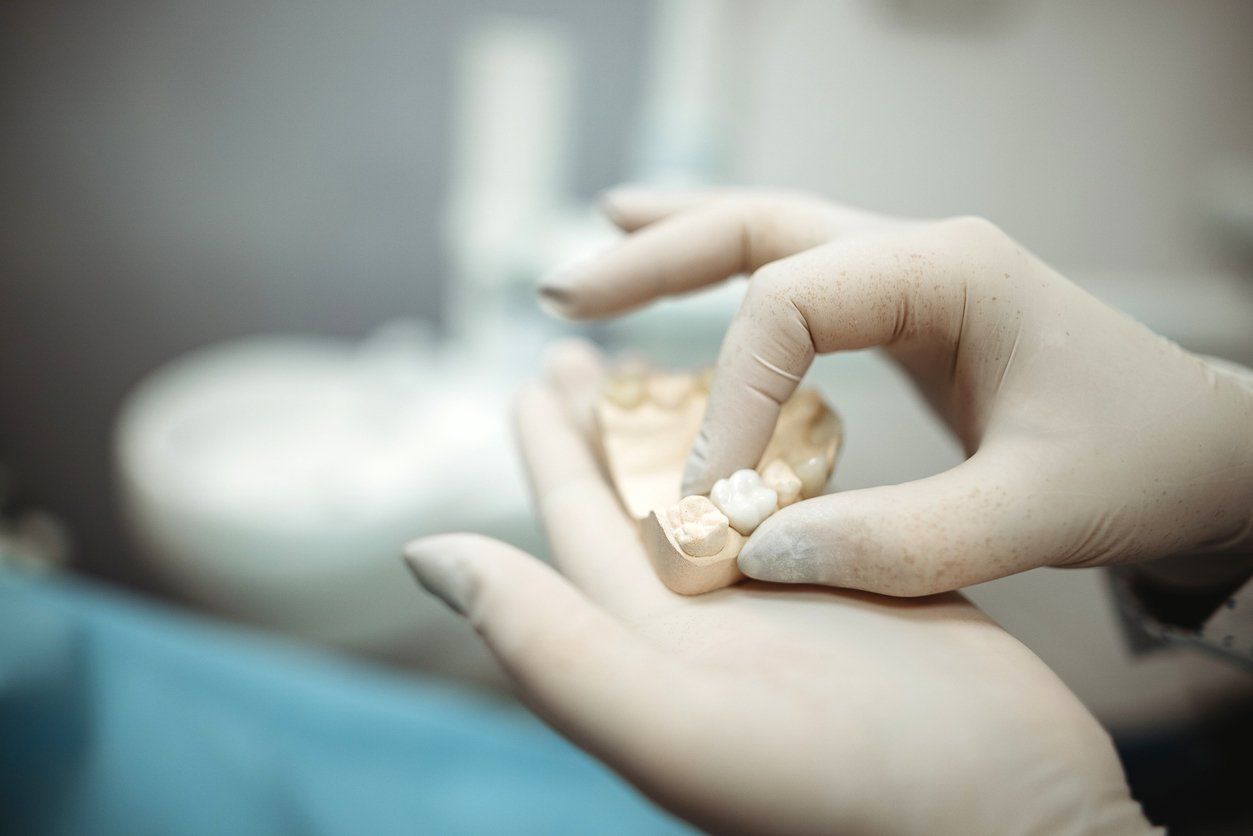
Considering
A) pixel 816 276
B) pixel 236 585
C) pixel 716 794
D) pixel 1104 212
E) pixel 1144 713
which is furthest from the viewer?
pixel 236 585

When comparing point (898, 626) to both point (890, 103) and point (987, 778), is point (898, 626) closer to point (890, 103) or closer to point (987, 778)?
point (987, 778)

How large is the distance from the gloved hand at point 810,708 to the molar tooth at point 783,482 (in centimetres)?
7

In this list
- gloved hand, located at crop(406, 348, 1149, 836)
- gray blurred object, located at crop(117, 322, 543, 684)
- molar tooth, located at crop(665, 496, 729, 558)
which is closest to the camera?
gloved hand, located at crop(406, 348, 1149, 836)

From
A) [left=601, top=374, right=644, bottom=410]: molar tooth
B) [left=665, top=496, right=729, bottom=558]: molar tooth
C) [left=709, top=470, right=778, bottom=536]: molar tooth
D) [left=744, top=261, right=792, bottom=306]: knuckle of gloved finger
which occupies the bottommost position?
[left=665, top=496, right=729, bottom=558]: molar tooth

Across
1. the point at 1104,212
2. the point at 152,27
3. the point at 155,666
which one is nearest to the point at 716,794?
the point at 155,666

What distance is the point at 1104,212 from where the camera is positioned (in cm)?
93

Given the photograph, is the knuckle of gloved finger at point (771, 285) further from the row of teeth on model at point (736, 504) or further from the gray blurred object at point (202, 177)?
the gray blurred object at point (202, 177)

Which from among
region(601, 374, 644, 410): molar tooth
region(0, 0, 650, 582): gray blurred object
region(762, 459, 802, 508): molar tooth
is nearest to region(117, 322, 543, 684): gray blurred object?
region(0, 0, 650, 582): gray blurred object

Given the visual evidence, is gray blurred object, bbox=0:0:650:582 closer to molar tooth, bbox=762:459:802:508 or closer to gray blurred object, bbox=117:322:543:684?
gray blurred object, bbox=117:322:543:684

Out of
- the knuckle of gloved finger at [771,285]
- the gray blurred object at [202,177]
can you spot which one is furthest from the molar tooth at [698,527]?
the gray blurred object at [202,177]

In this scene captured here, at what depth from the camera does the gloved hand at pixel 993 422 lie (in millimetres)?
416

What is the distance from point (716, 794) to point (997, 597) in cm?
24

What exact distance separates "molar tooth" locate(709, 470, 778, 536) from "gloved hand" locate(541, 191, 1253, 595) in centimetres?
1

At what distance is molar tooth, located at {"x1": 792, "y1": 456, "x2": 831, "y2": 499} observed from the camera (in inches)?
20.1
